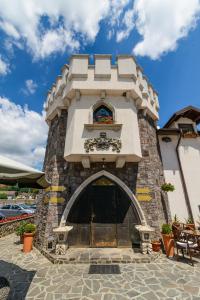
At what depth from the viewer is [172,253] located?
6.99 metres

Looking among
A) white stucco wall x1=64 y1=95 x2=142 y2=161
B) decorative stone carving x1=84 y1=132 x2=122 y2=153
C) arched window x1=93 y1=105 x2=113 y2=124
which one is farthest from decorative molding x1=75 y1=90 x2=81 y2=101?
decorative stone carving x1=84 y1=132 x2=122 y2=153

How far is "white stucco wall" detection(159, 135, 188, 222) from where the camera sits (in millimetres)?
9862

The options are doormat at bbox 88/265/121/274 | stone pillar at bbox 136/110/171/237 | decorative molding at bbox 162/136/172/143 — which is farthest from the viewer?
decorative molding at bbox 162/136/172/143

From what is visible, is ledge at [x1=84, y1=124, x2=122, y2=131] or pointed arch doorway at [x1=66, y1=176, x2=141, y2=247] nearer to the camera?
pointed arch doorway at [x1=66, y1=176, x2=141, y2=247]

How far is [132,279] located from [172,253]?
2.91m

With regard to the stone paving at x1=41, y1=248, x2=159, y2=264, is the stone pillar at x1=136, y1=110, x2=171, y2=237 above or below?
above

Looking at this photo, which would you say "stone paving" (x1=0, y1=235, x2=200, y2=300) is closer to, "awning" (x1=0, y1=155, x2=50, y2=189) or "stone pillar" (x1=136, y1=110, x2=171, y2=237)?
"stone pillar" (x1=136, y1=110, x2=171, y2=237)

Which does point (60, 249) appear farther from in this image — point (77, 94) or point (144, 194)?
point (77, 94)

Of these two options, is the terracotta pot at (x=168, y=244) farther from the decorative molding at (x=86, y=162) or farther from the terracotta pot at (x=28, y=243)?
the terracotta pot at (x=28, y=243)

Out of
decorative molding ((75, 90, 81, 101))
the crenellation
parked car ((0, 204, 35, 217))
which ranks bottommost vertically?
parked car ((0, 204, 35, 217))

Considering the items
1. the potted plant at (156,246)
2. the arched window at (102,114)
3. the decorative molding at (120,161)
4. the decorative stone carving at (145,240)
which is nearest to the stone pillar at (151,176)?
the potted plant at (156,246)

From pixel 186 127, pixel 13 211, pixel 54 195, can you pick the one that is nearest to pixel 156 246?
pixel 54 195

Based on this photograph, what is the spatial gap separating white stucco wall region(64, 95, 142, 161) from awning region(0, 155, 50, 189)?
3.62m

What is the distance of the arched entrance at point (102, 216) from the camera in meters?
7.80
